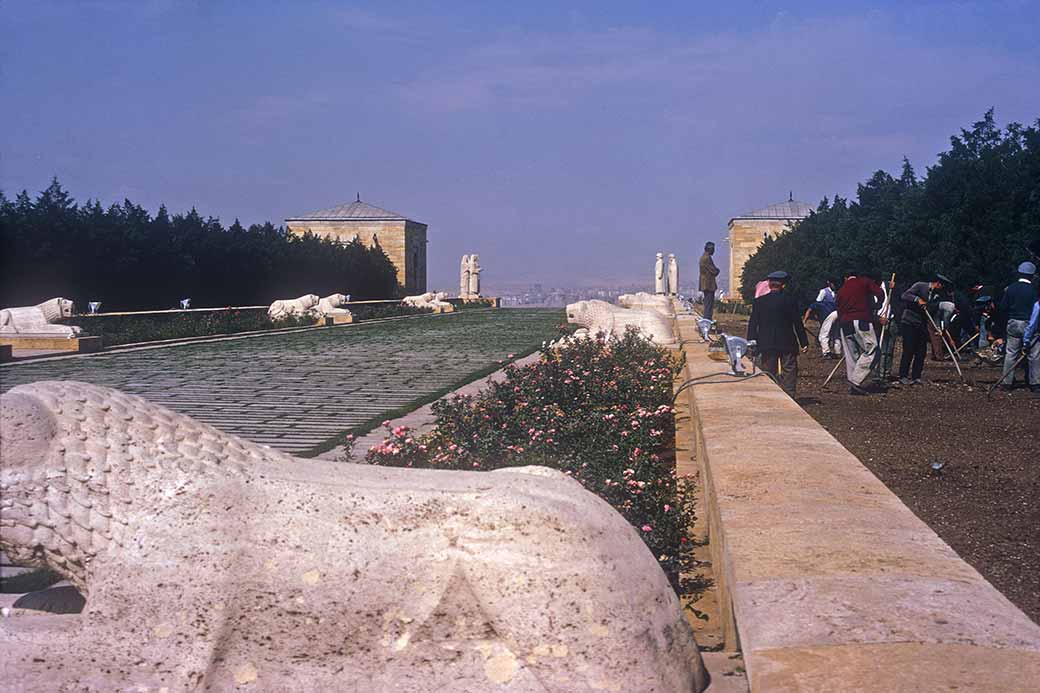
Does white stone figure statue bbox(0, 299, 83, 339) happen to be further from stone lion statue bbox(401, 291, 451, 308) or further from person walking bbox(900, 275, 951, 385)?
stone lion statue bbox(401, 291, 451, 308)

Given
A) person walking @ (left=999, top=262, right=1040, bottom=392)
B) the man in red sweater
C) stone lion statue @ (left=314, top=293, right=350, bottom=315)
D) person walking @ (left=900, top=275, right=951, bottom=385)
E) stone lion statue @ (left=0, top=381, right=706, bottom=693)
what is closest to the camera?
stone lion statue @ (left=0, top=381, right=706, bottom=693)

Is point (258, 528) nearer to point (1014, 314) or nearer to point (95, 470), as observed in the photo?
point (95, 470)

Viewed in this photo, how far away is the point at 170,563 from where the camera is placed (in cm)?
249

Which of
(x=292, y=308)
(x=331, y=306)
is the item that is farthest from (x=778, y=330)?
(x=331, y=306)

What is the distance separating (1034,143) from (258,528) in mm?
20399

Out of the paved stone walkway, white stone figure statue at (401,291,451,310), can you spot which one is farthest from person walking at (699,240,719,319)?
white stone figure statue at (401,291,451,310)

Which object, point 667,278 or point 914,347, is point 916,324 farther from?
point 667,278

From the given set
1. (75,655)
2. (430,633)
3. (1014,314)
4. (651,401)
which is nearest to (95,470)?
(75,655)

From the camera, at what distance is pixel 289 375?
14203mm

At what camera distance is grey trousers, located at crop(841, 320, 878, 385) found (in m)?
11.5

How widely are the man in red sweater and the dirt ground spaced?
1.24 ft

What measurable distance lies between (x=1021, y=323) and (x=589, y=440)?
354 inches

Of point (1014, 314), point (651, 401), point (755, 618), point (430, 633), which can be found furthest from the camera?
point (1014, 314)

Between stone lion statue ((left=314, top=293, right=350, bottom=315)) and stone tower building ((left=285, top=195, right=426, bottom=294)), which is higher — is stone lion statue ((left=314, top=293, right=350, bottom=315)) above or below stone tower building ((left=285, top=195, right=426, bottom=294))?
below
